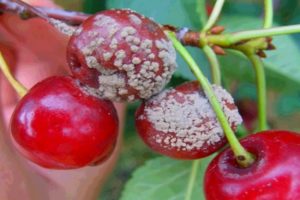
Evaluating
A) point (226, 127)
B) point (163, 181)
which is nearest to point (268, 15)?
point (226, 127)

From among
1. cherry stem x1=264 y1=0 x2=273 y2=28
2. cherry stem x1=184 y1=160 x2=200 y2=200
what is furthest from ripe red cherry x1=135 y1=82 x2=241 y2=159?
cherry stem x1=184 y1=160 x2=200 y2=200

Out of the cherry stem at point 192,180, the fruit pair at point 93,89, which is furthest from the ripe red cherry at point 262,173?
the cherry stem at point 192,180

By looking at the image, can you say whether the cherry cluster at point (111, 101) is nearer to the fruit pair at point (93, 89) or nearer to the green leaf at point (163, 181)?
the fruit pair at point (93, 89)

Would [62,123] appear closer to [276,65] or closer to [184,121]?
[184,121]

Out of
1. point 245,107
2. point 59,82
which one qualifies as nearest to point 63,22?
point 59,82

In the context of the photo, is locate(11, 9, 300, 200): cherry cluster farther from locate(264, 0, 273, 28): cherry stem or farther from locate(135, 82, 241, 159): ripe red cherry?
locate(264, 0, 273, 28): cherry stem

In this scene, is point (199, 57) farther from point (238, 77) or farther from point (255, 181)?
point (255, 181)
